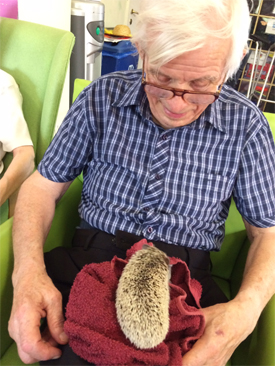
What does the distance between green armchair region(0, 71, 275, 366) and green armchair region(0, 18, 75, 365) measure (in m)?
0.13

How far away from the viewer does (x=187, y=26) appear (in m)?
0.67

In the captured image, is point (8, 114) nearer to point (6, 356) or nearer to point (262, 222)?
point (6, 356)

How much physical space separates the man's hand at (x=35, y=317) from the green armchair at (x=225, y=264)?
9cm

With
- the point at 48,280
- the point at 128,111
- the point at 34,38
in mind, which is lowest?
the point at 48,280

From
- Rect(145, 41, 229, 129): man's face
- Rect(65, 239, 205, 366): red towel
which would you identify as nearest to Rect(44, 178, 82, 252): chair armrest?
Rect(65, 239, 205, 366): red towel

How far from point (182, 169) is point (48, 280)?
470 millimetres

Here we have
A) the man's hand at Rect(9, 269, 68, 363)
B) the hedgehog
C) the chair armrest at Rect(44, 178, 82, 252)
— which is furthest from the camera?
the chair armrest at Rect(44, 178, 82, 252)

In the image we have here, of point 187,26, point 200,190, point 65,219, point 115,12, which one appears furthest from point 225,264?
point 115,12

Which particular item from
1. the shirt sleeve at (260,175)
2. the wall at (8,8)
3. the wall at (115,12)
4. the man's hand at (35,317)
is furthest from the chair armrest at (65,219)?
the wall at (115,12)

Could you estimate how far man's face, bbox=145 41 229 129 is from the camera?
0.70 metres

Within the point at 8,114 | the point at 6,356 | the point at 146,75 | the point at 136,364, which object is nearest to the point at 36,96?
the point at 8,114

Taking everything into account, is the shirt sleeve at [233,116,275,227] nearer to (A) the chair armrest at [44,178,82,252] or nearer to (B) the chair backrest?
(A) the chair armrest at [44,178,82,252]

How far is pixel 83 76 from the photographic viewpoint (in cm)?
212

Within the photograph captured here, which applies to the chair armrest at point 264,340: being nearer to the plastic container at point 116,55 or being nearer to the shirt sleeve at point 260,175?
the shirt sleeve at point 260,175
